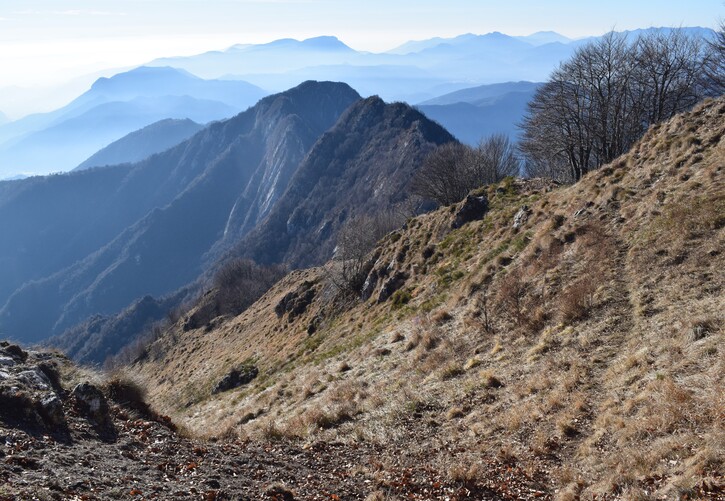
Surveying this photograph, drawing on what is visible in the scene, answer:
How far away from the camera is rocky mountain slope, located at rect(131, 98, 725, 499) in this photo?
9.16 meters

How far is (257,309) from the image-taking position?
5584cm

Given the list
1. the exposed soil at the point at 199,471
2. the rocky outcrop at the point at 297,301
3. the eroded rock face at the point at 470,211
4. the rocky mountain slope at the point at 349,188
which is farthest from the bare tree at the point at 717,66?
the rocky mountain slope at the point at 349,188

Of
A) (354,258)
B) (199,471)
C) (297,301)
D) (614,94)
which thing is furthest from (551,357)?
(614,94)

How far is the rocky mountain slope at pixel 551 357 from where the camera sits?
30.0ft

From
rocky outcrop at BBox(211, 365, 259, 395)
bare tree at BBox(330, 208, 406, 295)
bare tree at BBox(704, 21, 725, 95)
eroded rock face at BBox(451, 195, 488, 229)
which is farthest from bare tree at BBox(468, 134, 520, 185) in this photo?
rocky outcrop at BBox(211, 365, 259, 395)

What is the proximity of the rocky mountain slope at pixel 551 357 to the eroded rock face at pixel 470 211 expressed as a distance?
1.81 m

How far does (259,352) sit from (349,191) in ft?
459

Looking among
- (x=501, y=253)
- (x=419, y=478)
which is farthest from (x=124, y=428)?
(x=501, y=253)

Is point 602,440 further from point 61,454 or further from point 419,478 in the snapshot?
point 61,454

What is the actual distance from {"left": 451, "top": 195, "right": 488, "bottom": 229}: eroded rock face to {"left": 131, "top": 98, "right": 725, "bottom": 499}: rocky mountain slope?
181 cm

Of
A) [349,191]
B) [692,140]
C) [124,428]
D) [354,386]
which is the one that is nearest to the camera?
[124,428]

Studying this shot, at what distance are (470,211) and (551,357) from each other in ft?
67.5

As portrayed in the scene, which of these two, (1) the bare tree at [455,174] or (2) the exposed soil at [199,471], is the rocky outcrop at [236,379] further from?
(1) the bare tree at [455,174]

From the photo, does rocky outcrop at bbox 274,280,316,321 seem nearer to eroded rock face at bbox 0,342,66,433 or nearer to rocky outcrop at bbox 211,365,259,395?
rocky outcrop at bbox 211,365,259,395
